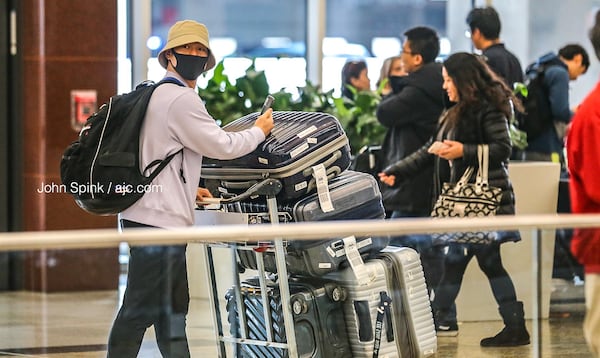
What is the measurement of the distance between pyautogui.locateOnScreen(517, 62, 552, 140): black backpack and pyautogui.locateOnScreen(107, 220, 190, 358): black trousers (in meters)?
4.63

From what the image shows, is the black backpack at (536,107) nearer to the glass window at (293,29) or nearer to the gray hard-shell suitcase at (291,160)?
the glass window at (293,29)

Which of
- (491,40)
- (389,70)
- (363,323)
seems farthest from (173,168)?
(389,70)

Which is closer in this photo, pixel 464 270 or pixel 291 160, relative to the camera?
pixel 291 160

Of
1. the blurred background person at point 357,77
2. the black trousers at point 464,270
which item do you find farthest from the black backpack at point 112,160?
the blurred background person at point 357,77

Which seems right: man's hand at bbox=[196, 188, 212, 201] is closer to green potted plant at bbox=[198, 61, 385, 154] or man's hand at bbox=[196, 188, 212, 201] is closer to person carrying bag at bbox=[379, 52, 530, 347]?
person carrying bag at bbox=[379, 52, 530, 347]

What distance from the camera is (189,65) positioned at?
4.60 meters

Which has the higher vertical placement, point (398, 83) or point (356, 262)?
point (398, 83)

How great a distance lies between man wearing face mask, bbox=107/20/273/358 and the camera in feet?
13.5

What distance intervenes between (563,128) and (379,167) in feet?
6.69

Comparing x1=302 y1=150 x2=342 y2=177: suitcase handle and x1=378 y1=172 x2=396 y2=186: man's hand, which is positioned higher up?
x1=302 y1=150 x2=342 y2=177: suitcase handle

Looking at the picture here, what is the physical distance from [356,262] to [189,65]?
0.98 metres

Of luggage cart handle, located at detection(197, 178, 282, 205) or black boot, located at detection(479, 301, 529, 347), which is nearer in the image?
luggage cart handle, located at detection(197, 178, 282, 205)

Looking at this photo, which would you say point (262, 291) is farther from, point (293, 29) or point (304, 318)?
point (293, 29)

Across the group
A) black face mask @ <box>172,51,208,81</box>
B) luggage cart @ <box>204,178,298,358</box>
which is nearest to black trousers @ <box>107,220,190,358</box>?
luggage cart @ <box>204,178,298,358</box>
